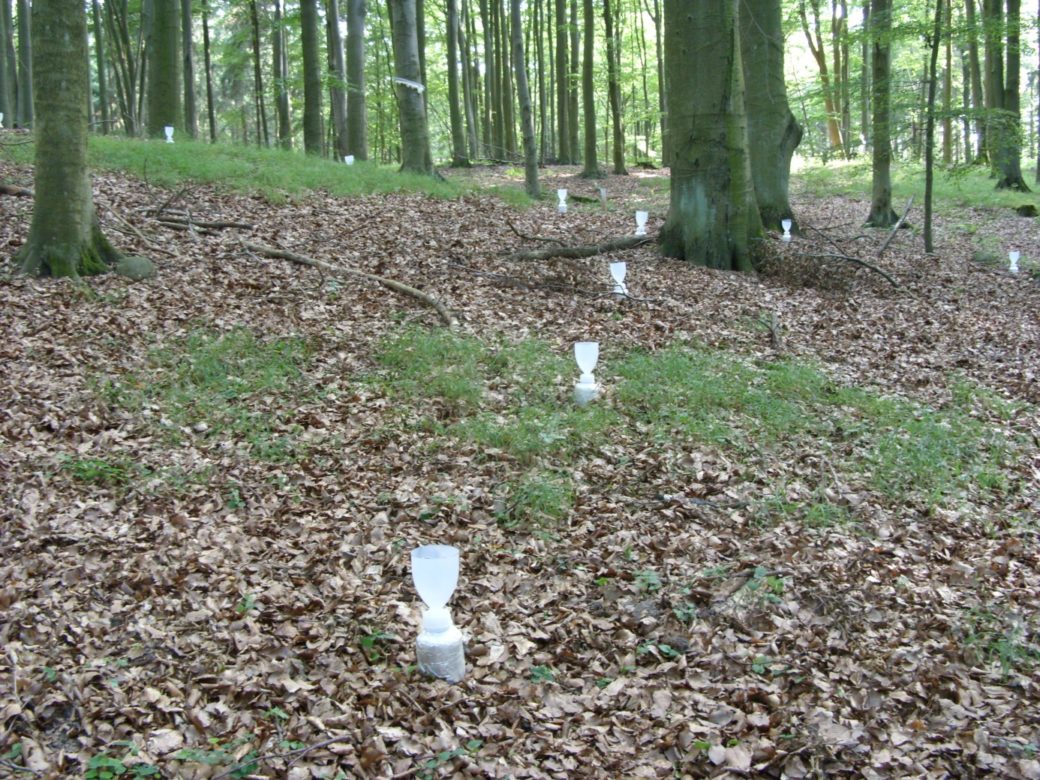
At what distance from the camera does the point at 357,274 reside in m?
8.51

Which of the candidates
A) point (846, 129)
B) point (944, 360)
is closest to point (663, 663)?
point (944, 360)

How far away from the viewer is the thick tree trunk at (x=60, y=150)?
716cm

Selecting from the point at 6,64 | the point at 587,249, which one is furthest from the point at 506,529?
the point at 6,64

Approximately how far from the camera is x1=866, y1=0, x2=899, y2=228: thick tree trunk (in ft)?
39.5

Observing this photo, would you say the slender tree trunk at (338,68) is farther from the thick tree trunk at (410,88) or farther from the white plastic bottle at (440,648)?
the white plastic bottle at (440,648)

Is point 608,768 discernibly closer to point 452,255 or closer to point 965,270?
point 452,255

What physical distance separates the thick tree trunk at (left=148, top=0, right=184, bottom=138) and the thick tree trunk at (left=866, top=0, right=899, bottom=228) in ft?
38.6

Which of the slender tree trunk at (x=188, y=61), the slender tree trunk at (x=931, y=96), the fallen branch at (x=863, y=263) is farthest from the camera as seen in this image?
the slender tree trunk at (x=188, y=61)

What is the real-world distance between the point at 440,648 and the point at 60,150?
649 cm

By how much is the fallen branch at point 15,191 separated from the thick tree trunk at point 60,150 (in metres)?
2.48

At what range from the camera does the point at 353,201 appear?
470 inches

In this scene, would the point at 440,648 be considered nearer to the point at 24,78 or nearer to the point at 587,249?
the point at 587,249

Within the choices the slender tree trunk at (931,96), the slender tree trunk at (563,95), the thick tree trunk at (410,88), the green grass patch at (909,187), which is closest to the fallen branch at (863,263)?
the slender tree trunk at (931,96)

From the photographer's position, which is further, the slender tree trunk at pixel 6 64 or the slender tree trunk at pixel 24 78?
the slender tree trunk at pixel 24 78
